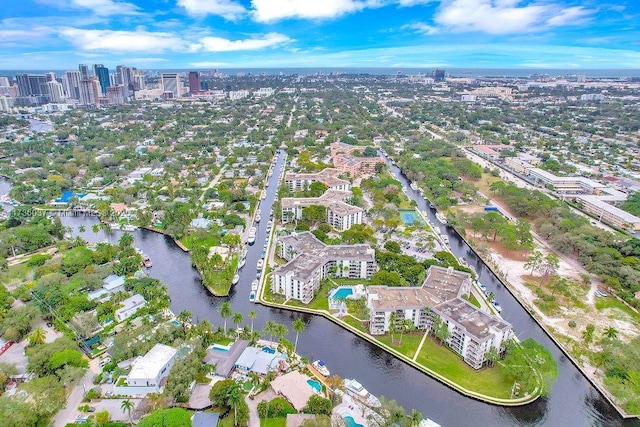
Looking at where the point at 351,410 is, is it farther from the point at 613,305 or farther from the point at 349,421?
the point at 613,305

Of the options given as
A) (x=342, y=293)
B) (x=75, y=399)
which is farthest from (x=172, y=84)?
(x=75, y=399)

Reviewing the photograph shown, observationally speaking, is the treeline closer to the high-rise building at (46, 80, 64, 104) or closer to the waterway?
the waterway

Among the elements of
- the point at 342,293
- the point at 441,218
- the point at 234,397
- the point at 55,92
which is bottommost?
the point at 342,293

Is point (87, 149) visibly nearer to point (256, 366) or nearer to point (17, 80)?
point (256, 366)

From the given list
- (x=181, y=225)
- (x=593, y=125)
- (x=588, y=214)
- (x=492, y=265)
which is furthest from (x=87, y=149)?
(x=593, y=125)

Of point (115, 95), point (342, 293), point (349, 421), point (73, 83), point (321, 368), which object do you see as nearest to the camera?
point (349, 421)

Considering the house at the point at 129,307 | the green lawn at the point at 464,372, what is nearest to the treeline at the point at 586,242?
the green lawn at the point at 464,372

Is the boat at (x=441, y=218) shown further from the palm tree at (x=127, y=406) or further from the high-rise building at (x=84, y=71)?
the high-rise building at (x=84, y=71)
